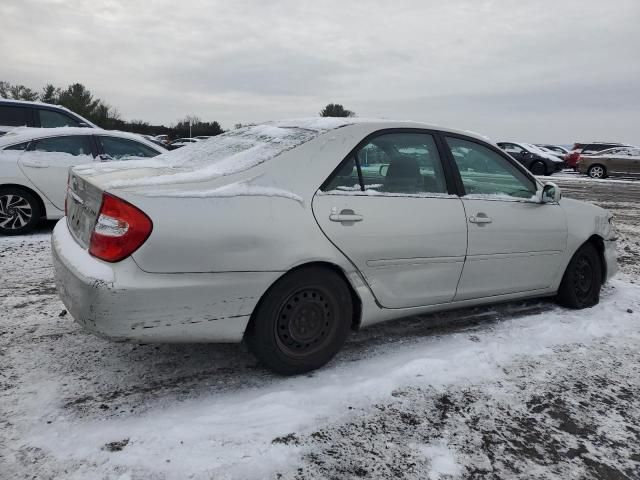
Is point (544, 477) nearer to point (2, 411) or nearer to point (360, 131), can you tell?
point (360, 131)

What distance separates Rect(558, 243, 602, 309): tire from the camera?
4.24m

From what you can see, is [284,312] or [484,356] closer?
[284,312]

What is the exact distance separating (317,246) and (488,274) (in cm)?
146

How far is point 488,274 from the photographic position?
360 centimetres

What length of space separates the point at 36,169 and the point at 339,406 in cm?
550

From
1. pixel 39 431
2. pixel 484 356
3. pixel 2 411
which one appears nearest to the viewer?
pixel 39 431

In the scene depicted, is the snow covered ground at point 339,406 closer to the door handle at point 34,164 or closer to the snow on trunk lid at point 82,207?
the snow on trunk lid at point 82,207

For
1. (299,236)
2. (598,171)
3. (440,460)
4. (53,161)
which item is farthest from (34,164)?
(598,171)

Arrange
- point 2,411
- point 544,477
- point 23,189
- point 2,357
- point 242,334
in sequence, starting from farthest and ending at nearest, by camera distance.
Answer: point 23,189
point 2,357
point 242,334
point 2,411
point 544,477

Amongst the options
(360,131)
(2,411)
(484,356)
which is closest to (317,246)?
(360,131)

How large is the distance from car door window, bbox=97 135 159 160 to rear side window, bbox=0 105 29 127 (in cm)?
300

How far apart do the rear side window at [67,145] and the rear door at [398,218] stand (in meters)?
5.01

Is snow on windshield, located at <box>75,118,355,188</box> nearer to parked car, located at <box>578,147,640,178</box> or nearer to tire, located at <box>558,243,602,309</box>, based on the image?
tire, located at <box>558,243,602,309</box>

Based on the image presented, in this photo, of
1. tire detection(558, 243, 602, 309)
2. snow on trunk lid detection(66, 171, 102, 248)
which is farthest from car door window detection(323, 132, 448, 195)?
tire detection(558, 243, 602, 309)
